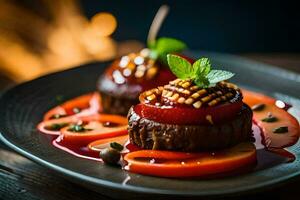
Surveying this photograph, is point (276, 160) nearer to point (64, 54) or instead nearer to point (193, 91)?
point (193, 91)

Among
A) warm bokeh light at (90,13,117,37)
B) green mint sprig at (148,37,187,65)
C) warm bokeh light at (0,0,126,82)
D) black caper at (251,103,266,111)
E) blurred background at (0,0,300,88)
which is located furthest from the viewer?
warm bokeh light at (90,13,117,37)

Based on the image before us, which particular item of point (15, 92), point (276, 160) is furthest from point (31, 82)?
point (276, 160)

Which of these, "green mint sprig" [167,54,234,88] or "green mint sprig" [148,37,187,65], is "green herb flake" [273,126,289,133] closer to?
"green mint sprig" [167,54,234,88]

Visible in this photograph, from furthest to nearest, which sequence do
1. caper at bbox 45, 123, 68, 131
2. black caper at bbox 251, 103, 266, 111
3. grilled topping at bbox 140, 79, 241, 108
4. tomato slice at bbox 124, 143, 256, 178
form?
black caper at bbox 251, 103, 266, 111 → caper at bbox 45, 123, 68, 131 → grilled topping at bbox 140, 79, 241, 108 → tomato slice at bbox 124, 143, 256, 178

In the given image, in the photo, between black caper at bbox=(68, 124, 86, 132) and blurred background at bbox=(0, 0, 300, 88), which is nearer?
black caper at bbox=(68, 124, 86, 132)

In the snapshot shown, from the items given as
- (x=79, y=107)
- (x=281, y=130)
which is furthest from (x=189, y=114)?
(x=79, y=107)

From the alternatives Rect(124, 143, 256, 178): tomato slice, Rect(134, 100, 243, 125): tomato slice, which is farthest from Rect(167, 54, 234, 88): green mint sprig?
Rect(124, 143, 256, 178): tomato slice

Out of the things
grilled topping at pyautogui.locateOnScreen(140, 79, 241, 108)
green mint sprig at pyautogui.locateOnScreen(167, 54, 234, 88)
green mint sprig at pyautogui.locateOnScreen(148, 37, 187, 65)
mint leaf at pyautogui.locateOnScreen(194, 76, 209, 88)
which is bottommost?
grilled topping at pyautogui.locateOnScreen(140, 79, 241, 108)
